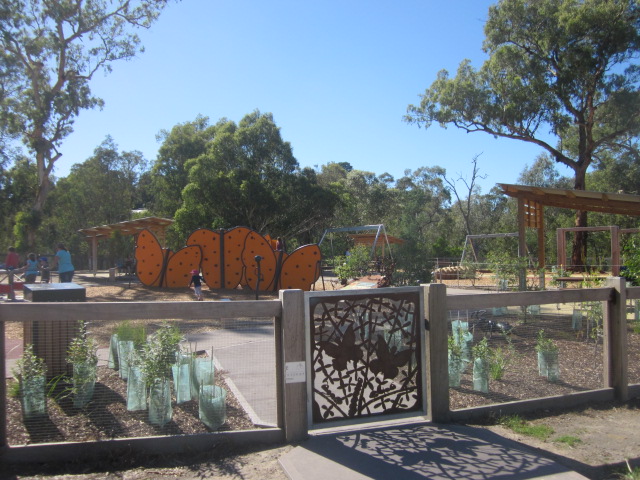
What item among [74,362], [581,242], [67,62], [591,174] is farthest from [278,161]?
[74,362]

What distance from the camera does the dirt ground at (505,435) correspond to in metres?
3.86

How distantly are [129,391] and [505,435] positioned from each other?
333 centimetres

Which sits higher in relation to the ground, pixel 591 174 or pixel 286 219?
pixel 591 174

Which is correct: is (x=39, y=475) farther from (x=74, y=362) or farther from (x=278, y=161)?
(x=278, y=161)

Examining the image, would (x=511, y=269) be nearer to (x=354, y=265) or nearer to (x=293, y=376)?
(x=354, y=265)

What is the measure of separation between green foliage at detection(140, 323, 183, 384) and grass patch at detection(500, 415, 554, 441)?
3.14 m

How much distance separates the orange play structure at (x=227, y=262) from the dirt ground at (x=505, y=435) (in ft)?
48.7

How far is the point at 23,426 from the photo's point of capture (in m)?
4.57

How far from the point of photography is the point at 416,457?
13.3 feet

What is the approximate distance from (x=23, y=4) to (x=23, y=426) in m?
30.9

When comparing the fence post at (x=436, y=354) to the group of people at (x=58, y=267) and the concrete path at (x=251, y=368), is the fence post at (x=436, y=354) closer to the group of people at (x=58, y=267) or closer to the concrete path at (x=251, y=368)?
the concrete path at (x=251, y=368)

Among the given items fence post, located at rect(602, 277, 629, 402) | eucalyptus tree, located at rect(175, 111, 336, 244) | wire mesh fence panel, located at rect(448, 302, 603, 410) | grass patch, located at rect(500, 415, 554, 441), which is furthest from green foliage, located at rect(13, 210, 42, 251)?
fence post, located at rect(602, 277, 629, 402)

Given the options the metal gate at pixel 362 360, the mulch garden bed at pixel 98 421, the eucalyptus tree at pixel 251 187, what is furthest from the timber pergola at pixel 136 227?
the metal gate at pixel 362 360

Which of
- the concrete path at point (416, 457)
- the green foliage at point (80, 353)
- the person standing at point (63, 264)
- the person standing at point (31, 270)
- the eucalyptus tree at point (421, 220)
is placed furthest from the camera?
the person standing at point (31, 270)
